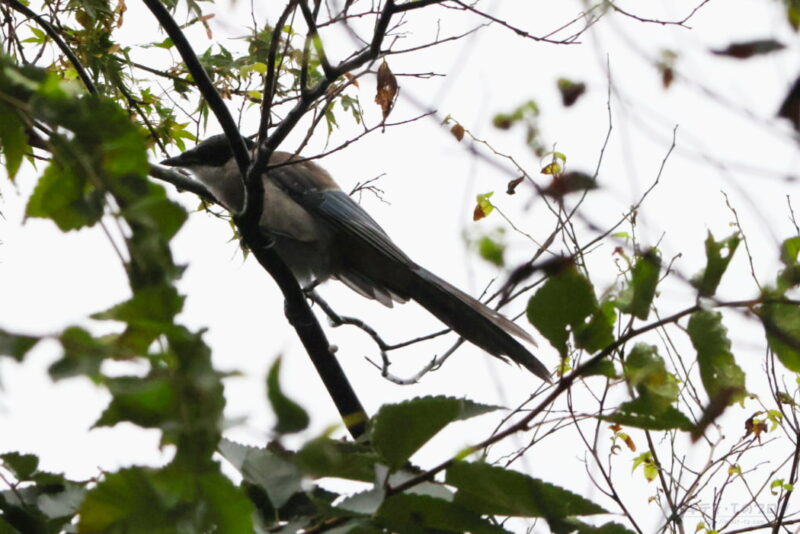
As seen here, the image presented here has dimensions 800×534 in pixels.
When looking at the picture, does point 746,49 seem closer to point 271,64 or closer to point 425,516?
point 425,516

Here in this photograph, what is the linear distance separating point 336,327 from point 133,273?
334 cm

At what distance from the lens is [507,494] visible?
1.01 metres

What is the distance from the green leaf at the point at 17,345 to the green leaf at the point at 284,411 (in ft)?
0.61

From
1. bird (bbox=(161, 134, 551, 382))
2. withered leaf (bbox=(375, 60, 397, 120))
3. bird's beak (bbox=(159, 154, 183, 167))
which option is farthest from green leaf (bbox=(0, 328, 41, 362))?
bird's beak (bbox=(159, 154, 183, 167))

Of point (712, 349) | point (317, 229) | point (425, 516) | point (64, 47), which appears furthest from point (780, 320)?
point (317, 229)

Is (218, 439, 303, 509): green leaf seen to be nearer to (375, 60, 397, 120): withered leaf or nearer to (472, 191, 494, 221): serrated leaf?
(375, 60, 397, 120): withered leaf

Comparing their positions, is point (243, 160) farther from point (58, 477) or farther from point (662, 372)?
point (662, 372)

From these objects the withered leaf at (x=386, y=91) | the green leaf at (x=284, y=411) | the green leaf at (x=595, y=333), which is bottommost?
the green leaf at (x=284, y=411)

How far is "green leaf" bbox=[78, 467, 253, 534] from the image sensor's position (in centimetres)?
Answer: 67

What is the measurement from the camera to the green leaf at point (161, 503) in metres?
0.67

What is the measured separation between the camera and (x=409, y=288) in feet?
15.6

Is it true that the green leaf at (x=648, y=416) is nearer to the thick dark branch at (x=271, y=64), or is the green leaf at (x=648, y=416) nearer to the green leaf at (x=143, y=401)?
the green leaf at (x=143, y=401)

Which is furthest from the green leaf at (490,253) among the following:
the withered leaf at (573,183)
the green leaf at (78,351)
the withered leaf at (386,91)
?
the withered leaf at (386,91)

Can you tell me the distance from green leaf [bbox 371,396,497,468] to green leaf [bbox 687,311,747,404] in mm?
268
